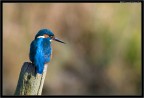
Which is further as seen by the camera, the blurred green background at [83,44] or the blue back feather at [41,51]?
the blurred green background at [83,44]

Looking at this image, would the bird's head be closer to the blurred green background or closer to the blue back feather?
the blue back feather

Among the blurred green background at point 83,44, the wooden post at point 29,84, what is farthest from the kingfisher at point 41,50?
the blurred green background at point 83,44

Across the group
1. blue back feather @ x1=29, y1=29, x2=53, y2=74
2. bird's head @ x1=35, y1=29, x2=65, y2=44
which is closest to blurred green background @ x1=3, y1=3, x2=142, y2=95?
bird's head @ x1=35, y1=29, x2=65, y2=44

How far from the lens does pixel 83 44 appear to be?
33.7 feet

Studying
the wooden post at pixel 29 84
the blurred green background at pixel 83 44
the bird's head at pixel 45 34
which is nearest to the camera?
the wooden post at pixel 29 84

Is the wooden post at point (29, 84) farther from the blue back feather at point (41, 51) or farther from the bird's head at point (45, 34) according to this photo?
the bird's head at point (45, 34)

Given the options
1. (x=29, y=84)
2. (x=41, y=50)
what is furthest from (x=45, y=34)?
(x=29, y=84)

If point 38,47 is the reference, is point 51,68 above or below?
below

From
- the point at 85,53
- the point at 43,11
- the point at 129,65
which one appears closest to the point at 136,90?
the point at 129,65

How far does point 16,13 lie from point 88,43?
→ 4.56 ft

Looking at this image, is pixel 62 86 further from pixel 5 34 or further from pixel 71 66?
pixel 5 34

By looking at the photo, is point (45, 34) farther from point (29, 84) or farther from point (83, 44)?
point (83, 44)

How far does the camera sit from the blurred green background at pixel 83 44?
9859 millimetres

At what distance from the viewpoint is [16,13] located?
32.9 ft
